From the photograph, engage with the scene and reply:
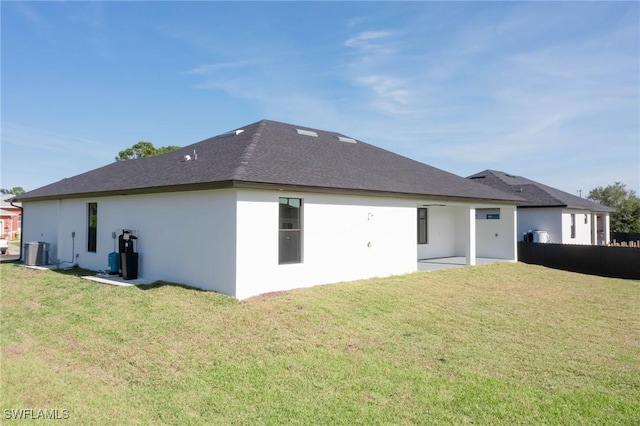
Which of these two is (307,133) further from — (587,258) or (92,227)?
(587,258)

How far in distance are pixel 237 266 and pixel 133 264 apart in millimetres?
4733

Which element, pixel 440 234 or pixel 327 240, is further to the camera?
pixel 440 234

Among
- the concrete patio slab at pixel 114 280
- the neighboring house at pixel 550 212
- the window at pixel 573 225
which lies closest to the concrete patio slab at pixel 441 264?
the neighboring house at pixel 550 212

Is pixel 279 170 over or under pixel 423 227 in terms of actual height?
over

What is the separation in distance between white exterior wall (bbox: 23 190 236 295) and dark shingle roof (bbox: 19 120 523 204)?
47cm

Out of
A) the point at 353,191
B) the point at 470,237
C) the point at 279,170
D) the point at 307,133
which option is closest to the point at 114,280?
the point at 279,170

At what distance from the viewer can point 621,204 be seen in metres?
40.7

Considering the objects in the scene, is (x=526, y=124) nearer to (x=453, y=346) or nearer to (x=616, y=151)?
(x=616, y=151)

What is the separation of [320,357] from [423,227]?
13540 mm

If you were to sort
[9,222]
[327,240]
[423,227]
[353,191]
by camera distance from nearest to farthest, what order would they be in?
[327,240], [353,191], [423,227], [9,222]

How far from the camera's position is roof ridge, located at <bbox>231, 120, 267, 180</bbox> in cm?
953

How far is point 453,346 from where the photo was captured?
23.6ft

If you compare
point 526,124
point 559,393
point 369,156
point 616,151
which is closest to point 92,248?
point 369,156

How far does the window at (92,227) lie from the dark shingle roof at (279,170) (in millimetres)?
671
